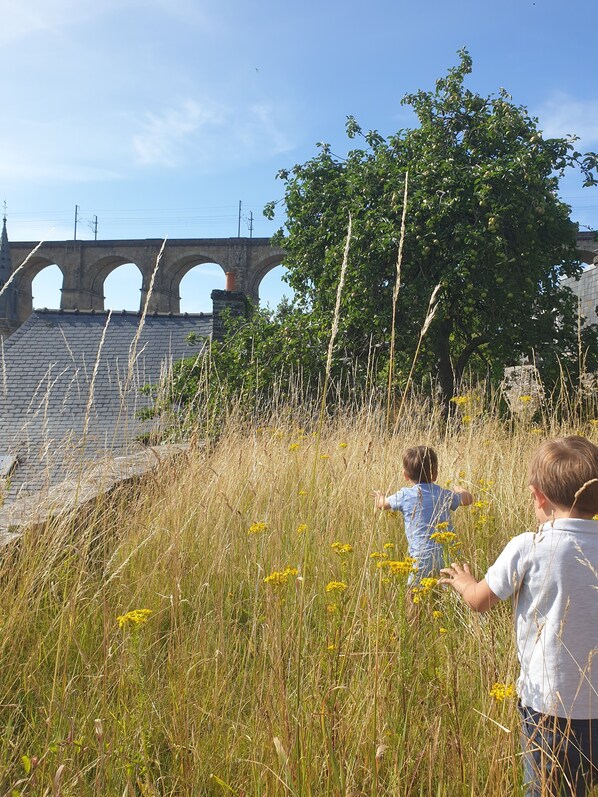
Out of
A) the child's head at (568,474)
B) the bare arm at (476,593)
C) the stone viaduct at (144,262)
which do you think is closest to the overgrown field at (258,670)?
the bare arm at (476,593)

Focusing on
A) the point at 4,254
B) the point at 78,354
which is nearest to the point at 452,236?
the point at 78,354

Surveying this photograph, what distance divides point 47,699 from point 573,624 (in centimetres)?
125

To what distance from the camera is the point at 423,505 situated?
2.53m

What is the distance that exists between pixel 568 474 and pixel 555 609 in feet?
0.99

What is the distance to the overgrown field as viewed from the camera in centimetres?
132

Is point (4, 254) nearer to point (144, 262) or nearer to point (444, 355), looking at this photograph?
point (144, 262)

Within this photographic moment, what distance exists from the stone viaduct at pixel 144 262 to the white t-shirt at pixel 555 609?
31.2 m

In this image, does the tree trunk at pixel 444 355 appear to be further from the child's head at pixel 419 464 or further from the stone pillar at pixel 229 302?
the child's head at pixel 419 464

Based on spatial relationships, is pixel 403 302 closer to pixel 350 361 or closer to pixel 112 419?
pixel 350 361

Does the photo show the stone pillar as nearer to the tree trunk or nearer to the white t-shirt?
the tree trunk

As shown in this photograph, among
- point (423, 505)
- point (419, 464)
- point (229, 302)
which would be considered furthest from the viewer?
point (229, 302)

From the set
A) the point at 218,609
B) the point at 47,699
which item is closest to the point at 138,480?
the point at 218,609

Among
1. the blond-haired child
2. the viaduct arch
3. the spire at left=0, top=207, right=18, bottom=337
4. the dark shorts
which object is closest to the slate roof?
the blond-haired child

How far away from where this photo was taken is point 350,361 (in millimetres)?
8648
